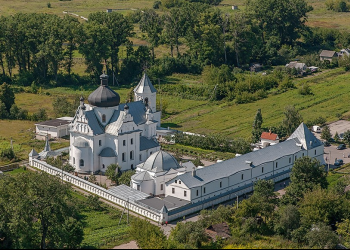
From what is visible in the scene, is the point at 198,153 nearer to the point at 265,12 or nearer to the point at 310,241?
the point at 310,241

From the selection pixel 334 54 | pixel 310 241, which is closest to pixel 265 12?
pixel 334 54

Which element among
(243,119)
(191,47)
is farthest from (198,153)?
(191,47)

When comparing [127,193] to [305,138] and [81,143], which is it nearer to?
[81,143]

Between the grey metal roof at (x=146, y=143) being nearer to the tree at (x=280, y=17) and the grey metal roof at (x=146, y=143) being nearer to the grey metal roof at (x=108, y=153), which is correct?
the grey metal roof at (x=108, y=153)

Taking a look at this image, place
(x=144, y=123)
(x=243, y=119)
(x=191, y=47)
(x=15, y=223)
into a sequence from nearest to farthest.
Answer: (x=15, y=223)
(x=144, y=123)
(x=243, y=119)
(x=191, y=47)

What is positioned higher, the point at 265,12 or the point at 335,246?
the point at 265,12

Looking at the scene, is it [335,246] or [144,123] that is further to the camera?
[144,123]

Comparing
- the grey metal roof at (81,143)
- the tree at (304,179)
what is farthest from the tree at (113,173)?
the tree at (304,179)

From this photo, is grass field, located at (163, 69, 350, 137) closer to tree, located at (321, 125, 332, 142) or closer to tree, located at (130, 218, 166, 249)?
tree, located at (321, 125, 332, 142)

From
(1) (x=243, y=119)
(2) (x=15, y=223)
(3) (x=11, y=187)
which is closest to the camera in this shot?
(2) (x=15, y=223)
